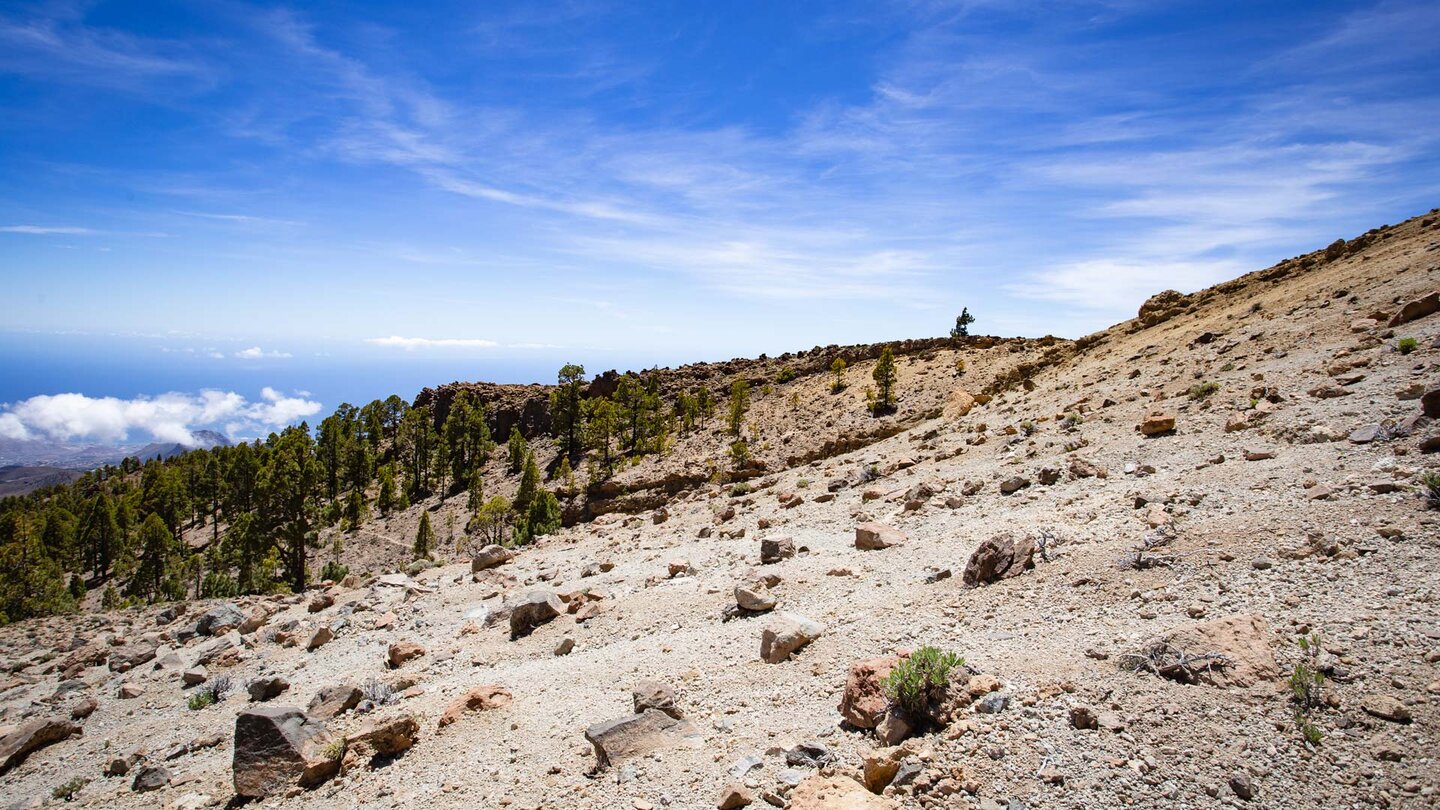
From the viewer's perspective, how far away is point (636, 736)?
768 centimetres

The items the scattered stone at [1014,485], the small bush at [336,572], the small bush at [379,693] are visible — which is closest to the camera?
the small bush at [379,693]

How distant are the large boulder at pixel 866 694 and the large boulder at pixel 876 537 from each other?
640cm

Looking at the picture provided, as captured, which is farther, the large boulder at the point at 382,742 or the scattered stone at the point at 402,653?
the scattered stone at the point at 402,653

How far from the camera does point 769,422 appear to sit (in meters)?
51.0

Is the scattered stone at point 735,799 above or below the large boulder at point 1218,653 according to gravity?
below

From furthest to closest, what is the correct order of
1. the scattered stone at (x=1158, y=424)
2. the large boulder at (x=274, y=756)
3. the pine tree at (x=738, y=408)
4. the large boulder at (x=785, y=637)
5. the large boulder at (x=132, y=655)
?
1. the pine tree at (x=738, y=408)
2. the large boulder at (x=132, y=655)
3. the scattered stone at (x=1158, y=424)
4. the large boulder at (x=785, y=637)
5. the large boulder at (x=274, y=756)

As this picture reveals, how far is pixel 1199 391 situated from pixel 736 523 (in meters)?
14.3

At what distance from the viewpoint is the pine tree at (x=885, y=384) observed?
41688mm

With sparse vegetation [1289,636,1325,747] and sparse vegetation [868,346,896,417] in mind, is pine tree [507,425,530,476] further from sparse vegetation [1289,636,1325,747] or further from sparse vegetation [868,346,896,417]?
sparse vegetation [1289,636,1325,747]

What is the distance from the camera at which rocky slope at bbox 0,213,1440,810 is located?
5.71 m

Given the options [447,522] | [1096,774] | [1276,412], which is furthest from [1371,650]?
[447,522]

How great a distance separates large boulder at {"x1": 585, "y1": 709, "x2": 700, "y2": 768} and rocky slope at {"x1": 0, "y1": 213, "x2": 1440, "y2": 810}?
34mm

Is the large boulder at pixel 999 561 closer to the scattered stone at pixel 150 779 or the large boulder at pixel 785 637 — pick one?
the large boulder at pixel 785 637

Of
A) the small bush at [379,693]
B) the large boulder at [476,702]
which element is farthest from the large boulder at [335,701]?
the large boulder at [476,702]
